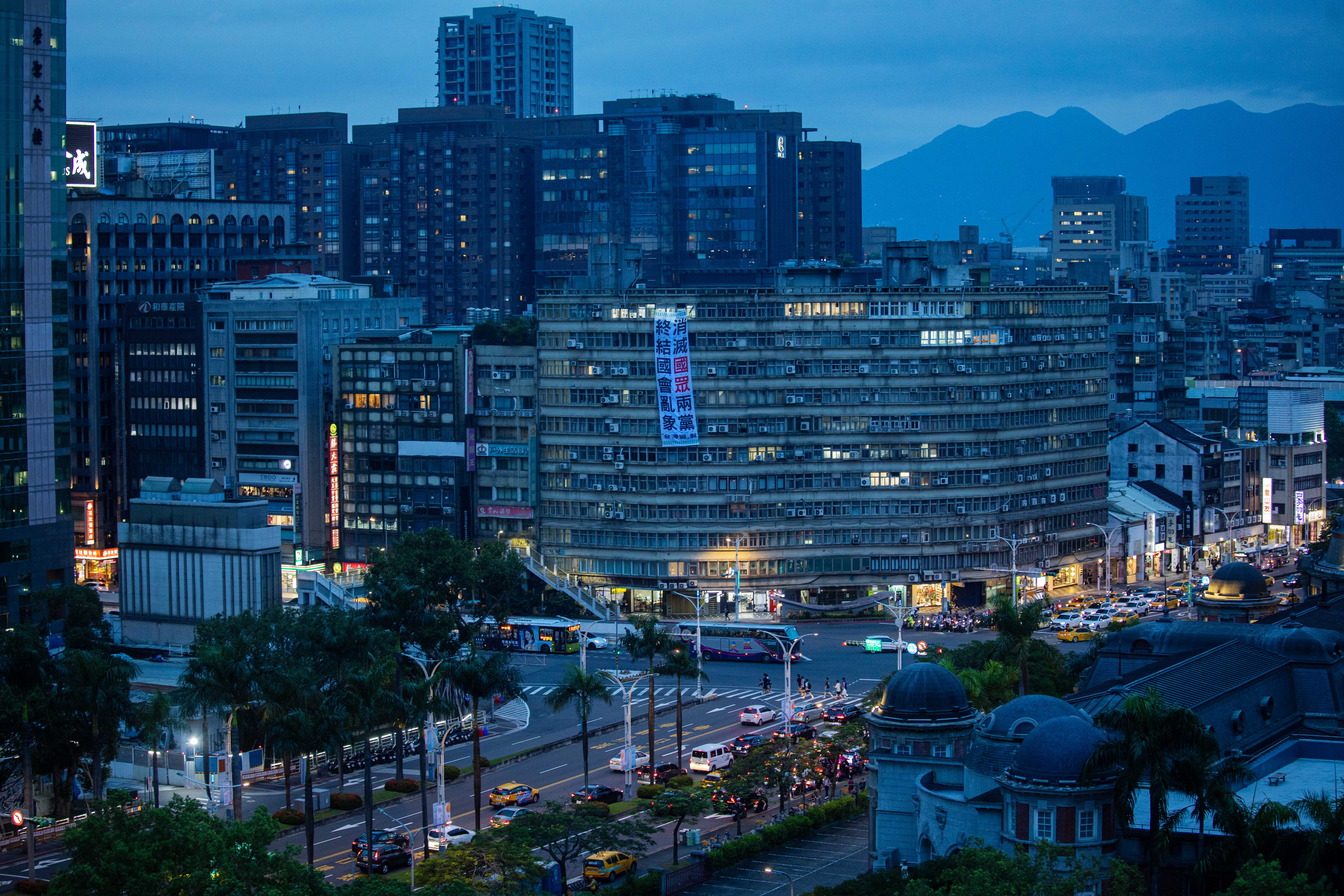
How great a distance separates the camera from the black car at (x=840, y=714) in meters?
116

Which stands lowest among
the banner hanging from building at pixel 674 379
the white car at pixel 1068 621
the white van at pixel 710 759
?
the white van at pixel 710 759

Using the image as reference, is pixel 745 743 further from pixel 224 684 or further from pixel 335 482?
pixel 335 482

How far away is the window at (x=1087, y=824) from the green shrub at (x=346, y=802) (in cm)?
4530

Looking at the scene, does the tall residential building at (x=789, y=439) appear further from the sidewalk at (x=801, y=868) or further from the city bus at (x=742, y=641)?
the sidewalk at (x=801, y=868)

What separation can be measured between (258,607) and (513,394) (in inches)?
1510

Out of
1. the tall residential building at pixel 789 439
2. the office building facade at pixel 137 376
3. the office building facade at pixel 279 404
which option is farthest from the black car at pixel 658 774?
the office building facade at pixel 137 376

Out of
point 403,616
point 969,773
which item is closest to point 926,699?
Result: point 969,773

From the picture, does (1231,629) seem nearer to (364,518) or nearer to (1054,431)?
(1054,431)

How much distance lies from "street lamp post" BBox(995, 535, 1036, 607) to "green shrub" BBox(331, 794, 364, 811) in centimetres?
7070

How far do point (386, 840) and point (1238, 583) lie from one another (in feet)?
201

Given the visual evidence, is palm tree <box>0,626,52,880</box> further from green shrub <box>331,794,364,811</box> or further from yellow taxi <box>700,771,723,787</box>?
yellow taxi <box>700,771,723,787</box>

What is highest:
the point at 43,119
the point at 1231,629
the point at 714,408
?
the point at 43,119

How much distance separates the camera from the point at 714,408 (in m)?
162

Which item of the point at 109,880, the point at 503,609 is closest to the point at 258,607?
the point at 503,609
